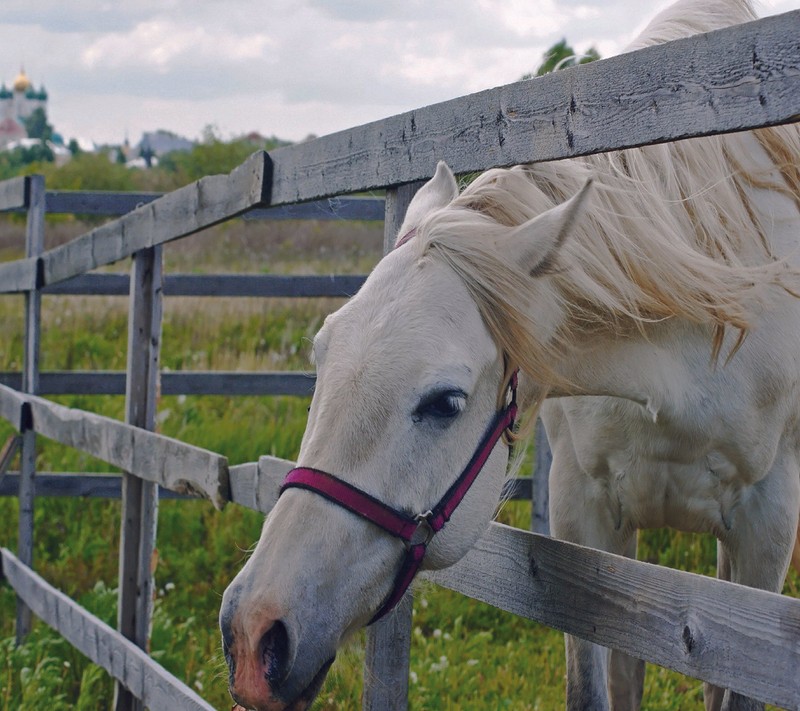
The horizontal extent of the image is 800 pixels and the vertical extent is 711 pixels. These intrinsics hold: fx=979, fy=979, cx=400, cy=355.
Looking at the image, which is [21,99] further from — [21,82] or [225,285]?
[225,285]

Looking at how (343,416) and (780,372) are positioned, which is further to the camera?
(780,372)

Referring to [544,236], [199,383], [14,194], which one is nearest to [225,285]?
[199,383]

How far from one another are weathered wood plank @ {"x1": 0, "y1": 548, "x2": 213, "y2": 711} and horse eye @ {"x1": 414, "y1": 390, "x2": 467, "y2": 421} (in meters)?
1.50

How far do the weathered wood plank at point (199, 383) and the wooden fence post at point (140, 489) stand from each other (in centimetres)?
218

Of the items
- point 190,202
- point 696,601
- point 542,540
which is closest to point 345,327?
point 542,540

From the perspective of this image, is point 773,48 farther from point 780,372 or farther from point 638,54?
point 780,372

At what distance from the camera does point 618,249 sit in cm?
203

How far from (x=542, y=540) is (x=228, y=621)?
0.70 metres

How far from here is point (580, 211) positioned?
1778 millimetres

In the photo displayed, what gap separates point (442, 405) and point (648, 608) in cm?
51

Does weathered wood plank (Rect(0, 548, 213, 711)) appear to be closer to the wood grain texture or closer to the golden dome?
the wood grain texture

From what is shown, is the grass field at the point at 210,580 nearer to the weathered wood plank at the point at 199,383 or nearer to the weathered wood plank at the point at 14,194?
the weathered wood plank at the point at 199,383

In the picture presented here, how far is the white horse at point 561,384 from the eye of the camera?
1.71m

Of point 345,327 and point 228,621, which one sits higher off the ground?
point 345,327
